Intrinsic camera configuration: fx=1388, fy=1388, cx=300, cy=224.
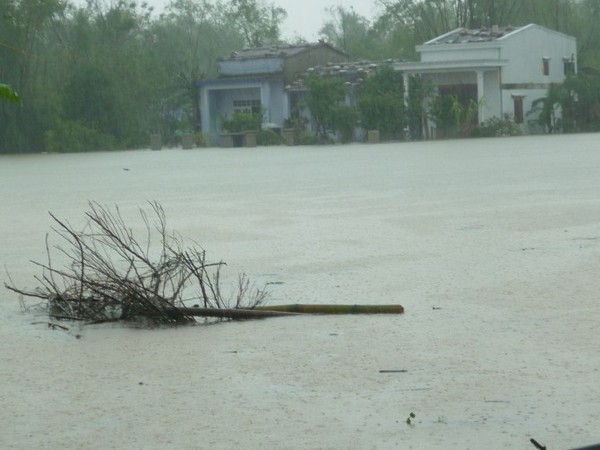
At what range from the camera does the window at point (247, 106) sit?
5022cm

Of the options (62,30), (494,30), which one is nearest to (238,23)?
(62,30)

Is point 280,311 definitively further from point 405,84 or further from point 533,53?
point 533,53

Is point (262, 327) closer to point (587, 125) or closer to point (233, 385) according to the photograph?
point (233, 385)

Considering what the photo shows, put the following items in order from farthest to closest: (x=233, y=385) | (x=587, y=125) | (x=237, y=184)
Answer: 1. (x=587, y=125)
2. (x=237, y=184)
3. (x=233, y=385)

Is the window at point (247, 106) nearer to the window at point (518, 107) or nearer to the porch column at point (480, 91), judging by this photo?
the porch column at point (480, 91)

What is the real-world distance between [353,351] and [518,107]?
130 ft

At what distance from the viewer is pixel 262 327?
668cm

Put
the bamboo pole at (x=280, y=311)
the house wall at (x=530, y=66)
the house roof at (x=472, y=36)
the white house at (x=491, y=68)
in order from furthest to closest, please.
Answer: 1. the house roof at (x=472, y=36)
2. the house wall at (x=530, y=66)
3. the white house at (x=491, y=68)
4. the bamboo pole at (x=280, y=311)

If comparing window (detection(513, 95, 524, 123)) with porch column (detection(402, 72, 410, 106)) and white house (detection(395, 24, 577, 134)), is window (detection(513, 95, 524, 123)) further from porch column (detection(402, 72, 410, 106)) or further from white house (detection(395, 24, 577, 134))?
porch column (detection(402, 72, 410, 106))

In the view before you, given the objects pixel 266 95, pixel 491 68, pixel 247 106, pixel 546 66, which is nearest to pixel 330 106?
pixel 491 68

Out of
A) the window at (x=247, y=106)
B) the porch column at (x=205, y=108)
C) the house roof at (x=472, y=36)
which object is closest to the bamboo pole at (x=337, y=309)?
the house roof at (x=472, y=36)

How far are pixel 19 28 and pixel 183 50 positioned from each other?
30439 millimetres

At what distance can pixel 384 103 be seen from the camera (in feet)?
137

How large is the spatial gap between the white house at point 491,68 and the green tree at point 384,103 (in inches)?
20.2
